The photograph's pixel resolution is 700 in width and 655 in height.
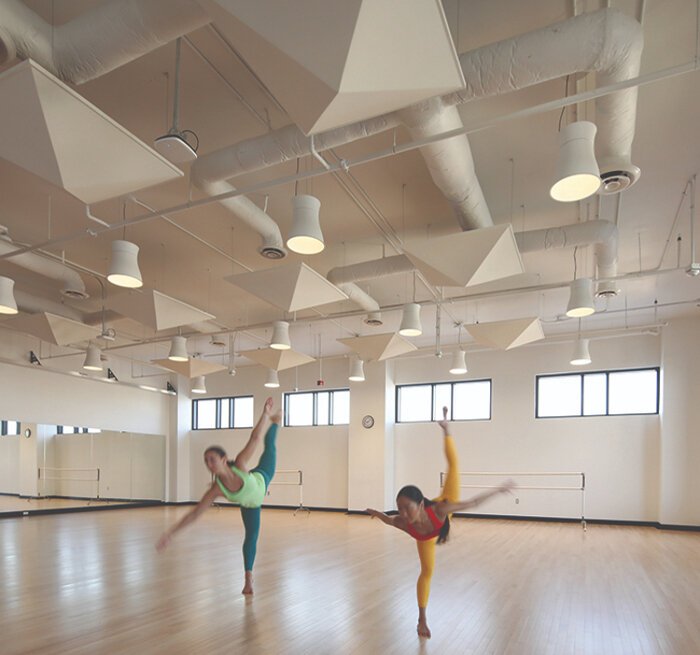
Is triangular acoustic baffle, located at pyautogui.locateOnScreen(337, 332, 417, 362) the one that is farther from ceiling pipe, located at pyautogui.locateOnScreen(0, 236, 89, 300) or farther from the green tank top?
the green tank top

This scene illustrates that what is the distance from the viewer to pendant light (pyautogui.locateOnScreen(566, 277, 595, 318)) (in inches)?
262

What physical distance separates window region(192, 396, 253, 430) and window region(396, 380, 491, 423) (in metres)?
5.04

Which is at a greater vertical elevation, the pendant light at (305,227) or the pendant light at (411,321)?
the pendant light at (305,227)

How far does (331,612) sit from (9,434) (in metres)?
11.9

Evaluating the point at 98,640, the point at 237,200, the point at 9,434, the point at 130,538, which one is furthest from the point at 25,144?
the point at 9,434

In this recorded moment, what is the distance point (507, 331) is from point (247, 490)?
5604 millimetres

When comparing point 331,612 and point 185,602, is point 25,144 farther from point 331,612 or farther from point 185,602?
point 331,612

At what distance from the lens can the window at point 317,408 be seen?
51.2 ft

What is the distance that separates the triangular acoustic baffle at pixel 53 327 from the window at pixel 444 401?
8.18 metres

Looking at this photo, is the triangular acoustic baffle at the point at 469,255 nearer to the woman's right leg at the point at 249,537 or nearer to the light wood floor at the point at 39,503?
the woman's right leg at the point at 249,537

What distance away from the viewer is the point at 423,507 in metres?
4.12

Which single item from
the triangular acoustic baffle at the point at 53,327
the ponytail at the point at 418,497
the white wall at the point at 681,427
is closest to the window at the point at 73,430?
the triangular acoustic baffle at the point at 53,327

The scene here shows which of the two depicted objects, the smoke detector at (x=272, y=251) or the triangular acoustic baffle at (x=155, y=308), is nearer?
the smoke detector at (x=272, y=251)

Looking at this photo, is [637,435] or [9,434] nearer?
[637,435]
